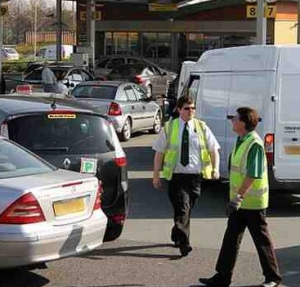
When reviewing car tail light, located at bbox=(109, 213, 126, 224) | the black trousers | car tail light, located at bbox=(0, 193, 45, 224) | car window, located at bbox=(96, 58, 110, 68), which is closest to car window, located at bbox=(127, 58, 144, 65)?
car window, located at bbox=(96, 58, 110, 68)

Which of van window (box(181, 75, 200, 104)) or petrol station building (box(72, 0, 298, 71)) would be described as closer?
van window (box(181, 75, 200, 104))

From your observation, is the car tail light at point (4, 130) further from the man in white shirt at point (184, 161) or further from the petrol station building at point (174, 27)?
the petrol station building at point (174, 27)

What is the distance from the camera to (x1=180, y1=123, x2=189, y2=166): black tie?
801cm

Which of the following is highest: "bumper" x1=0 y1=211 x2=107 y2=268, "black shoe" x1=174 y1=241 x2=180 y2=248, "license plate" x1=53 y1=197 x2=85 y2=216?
"license plate" x1=53 y1=197 x2=85 y2=216

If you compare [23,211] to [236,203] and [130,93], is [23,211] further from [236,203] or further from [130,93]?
[130,93]

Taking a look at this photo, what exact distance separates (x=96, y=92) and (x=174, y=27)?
1046 inches

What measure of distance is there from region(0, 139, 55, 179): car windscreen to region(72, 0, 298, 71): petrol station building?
1299 inches

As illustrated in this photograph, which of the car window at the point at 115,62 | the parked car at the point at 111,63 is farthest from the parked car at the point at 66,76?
the car window at the point at 115,62

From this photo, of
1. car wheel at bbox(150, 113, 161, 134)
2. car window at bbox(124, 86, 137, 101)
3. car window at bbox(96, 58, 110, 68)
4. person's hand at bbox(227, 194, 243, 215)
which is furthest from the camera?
car window at bbox(96, 58, 110, 68)

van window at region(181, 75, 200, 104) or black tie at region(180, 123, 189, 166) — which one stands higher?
van window at region(181, 75, 200, 104)

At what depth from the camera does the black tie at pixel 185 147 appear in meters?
8.01

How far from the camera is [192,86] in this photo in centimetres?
1279

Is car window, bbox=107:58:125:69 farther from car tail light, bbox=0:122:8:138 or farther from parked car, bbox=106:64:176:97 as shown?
car tail light, bbox=0:122:8:138

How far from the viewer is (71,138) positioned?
791 centimetres
